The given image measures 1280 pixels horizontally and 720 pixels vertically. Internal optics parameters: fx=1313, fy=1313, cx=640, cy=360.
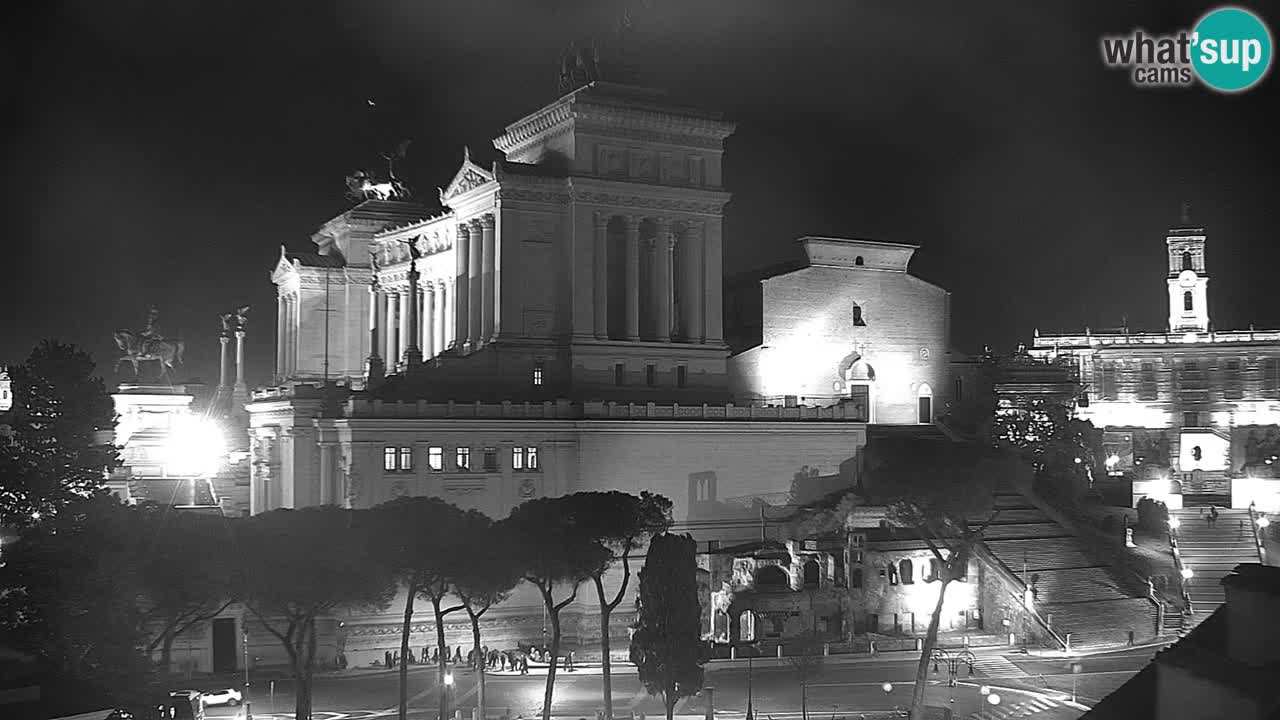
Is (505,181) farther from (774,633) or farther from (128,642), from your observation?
(128,642)

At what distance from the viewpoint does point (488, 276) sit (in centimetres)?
7869

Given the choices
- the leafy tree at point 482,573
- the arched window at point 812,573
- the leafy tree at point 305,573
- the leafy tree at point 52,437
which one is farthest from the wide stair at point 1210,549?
the leafy tree at point 52,437

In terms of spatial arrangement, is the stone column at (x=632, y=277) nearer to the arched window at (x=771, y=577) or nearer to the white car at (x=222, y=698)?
the arched window at (x=771, y=577)

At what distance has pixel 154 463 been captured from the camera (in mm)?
84938

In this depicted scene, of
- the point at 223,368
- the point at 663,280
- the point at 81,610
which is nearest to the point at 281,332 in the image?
the point at 223,368

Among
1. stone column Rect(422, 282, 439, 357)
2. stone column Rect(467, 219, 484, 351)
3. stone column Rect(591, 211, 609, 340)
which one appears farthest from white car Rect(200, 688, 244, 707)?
stone column Rect(422, 282, 439, 357)

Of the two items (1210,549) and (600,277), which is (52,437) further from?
(1210,549)

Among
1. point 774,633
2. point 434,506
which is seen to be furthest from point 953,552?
point 434,506

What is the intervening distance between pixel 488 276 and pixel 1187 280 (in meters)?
74.8

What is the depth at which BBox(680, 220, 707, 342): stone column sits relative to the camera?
8050 centimetres

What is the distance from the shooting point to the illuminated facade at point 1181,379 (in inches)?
4560

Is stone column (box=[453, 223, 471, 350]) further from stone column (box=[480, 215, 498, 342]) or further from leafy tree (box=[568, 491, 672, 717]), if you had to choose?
leafy tree (box=[568, 491, 672, 717])

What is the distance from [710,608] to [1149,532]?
30224 mm

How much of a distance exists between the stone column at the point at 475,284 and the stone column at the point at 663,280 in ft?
34.8
